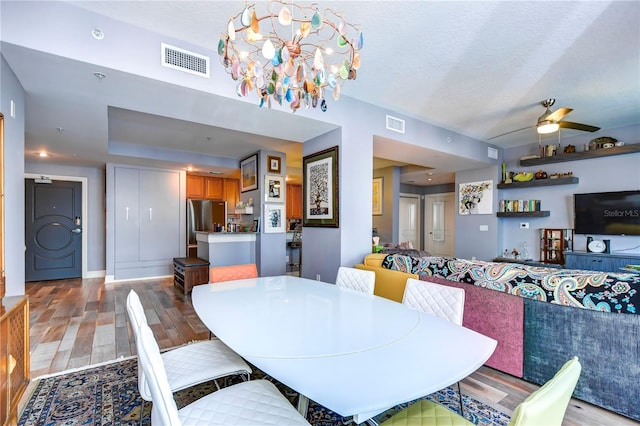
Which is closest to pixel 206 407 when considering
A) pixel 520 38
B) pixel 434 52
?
pixel 434 52

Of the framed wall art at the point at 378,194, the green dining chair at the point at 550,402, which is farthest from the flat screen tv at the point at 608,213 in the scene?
the green dining chair at the point at 550,402

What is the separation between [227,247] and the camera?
5.19 m

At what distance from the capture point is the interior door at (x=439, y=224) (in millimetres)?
8711

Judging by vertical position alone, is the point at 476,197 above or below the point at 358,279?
above

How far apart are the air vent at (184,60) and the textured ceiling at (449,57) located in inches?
4.0

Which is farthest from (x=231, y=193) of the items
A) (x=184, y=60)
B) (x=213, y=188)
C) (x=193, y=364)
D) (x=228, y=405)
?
(x=228, y=405)

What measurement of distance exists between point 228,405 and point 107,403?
129cm

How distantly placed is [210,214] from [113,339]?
4085mm

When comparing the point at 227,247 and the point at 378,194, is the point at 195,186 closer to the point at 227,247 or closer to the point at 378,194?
the point at 227,247

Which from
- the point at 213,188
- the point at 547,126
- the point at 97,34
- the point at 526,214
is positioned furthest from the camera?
the point at 213,188

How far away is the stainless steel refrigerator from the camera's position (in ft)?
21.3

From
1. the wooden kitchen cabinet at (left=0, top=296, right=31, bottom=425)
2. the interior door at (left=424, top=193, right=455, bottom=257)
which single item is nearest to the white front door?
the interior door at (left=424, top=193, right=455, bottom=257)

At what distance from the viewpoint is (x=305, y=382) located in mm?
968

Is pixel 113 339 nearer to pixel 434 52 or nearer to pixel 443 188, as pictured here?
pixel 434 52
